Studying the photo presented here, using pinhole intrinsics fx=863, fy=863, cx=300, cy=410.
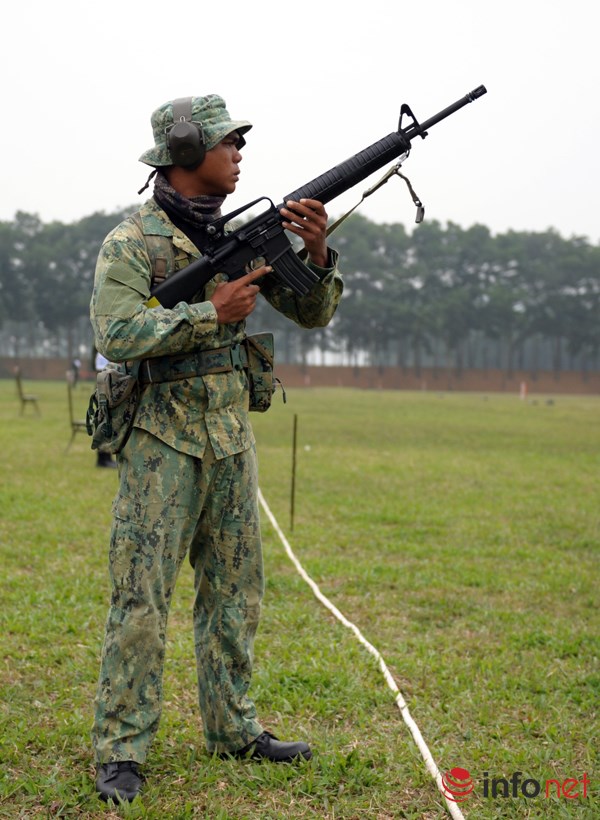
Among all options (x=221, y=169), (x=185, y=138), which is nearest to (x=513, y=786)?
(x=221, y=169)

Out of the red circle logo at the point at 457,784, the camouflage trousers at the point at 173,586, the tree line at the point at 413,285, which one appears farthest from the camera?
the tree line at the point at 413,285

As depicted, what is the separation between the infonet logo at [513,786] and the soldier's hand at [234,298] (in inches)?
76.5

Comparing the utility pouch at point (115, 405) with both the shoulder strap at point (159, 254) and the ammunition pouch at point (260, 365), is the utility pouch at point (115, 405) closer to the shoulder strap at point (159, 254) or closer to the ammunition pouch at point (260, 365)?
the shoulder strap at point (159, 254)

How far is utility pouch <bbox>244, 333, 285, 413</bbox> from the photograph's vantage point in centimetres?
341

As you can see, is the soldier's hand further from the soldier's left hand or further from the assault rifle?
the soldier's left hand

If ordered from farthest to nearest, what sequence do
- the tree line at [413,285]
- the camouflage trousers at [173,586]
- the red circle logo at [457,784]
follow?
the tree line at [413,285], the red circle logo at [457,784], the camouflage trousers at [173,586]

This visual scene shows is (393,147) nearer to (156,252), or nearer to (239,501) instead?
(156,252)

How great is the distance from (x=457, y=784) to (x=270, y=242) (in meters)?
2.21

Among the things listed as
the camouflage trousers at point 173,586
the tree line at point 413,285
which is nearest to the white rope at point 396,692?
the camouflage trousers at point 173,586

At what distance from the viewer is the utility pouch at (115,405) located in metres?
3.11

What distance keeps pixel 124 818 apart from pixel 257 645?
81.4 inches

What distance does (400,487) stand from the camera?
11.5 meters

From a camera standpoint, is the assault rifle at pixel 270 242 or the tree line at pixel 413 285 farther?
the tree line at pixel 413 285

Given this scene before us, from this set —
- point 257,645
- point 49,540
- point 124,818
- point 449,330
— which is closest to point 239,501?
point 124,818
